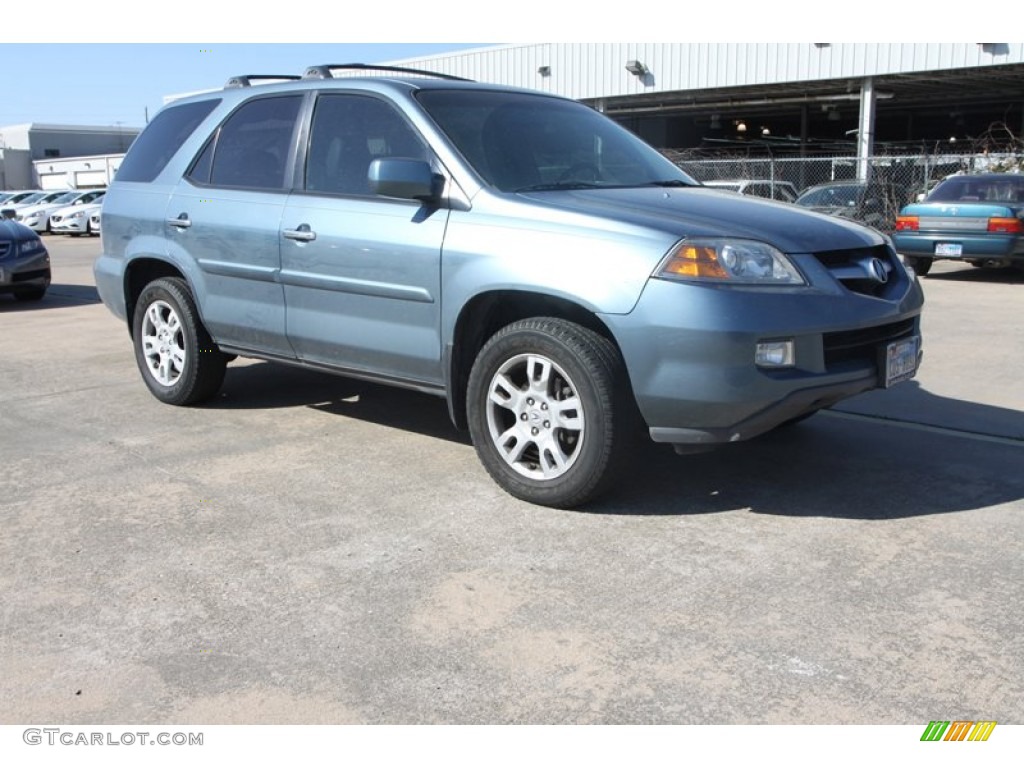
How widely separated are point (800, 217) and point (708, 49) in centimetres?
2553

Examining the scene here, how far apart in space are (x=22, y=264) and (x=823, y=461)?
10033 millimetres

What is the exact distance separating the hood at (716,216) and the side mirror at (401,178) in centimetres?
44

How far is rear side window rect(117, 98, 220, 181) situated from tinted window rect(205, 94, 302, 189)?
12.7 inches

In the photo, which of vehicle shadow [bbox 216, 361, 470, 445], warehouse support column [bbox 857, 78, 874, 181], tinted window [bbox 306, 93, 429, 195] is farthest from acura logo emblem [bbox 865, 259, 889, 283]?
warehouse support column [bbox 857, 78, 874, 181]

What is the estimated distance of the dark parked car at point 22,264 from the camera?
11.7 metres

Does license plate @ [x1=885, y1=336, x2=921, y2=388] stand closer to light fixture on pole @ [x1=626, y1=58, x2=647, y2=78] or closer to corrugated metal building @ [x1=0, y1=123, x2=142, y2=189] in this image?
light fixture on pole @ [x1=626, y1=58, x2=647, y2=78]

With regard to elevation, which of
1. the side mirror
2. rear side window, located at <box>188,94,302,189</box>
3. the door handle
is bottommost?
the door handle

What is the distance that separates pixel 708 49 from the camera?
92.5 ft

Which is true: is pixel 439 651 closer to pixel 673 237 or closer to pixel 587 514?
pixel 587 514

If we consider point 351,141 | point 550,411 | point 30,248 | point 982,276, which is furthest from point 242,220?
point 982,276

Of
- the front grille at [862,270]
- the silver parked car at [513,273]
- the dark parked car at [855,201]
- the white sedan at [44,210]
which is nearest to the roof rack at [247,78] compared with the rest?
the silver parked car at [513,273]

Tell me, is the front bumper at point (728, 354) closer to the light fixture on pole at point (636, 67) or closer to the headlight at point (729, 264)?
the headlight at point (729, 264)
